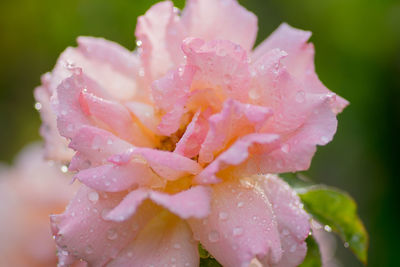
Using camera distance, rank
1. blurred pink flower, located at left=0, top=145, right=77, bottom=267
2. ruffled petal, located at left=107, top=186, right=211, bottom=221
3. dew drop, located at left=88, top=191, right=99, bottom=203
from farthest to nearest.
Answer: blurred pink flower, located at left=0, top=145, right=77, bottom=267, dew drop, located at left=88, top=191, right=99, bottom=203, ruffled petal, located at left=107, top=186, right=211, bottom=221

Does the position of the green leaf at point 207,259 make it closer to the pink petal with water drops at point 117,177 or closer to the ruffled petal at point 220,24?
the pink petal with water drops at point 117,177

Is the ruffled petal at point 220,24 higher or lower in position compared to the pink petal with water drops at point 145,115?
higher

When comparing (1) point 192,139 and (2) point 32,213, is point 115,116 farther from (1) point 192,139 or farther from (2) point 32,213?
(2) point 32,213

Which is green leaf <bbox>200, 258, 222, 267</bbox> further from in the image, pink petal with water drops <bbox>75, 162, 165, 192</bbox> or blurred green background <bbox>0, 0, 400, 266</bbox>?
blurred green background <bbox>0, 0, 400, 266</bbox>

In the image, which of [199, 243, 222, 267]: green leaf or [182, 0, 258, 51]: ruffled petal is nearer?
[199, 243, 222, 267]: green leaf

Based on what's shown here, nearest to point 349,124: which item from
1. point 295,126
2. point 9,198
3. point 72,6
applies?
point 72,6

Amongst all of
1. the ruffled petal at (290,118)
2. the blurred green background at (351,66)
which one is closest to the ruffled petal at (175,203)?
the ruffled petal at (290,118)

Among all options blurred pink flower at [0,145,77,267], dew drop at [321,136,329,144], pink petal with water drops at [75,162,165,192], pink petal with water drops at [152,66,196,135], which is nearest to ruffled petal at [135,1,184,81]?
pink petal with water drops at [152,66,196,135]

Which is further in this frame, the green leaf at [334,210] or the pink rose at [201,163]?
the green leaf at [334,210]
